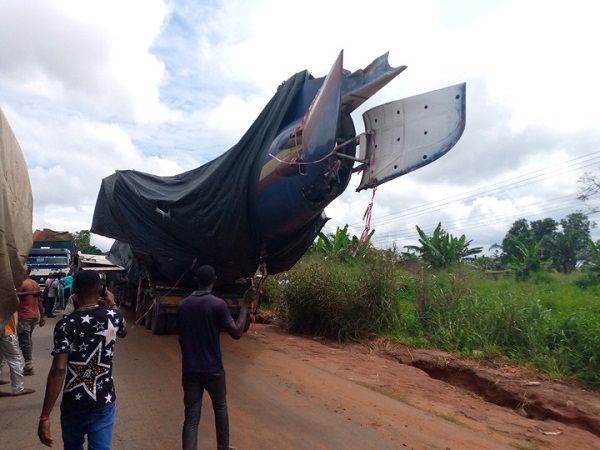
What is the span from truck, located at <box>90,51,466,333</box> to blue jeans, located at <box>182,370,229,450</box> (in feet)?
10.6

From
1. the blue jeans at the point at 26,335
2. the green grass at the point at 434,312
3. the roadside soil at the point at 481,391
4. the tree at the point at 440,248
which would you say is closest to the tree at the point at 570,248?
the tree at the point at 440,248

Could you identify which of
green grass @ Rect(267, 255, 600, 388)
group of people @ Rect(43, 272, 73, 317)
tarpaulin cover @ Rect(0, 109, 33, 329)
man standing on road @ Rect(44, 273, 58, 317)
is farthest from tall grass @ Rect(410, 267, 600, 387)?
man standing on road @ Rect(44, 273, 58, 317)

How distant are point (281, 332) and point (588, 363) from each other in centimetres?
628

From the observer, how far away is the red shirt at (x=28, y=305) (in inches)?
261

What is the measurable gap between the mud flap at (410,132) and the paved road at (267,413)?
108 inches

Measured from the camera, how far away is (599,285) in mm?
17828

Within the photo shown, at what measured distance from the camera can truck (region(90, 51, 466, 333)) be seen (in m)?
5.80

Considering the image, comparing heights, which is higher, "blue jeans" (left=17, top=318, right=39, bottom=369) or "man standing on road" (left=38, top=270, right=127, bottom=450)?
"man standing on road" (left=38, top=270, right=127, bottom=450)

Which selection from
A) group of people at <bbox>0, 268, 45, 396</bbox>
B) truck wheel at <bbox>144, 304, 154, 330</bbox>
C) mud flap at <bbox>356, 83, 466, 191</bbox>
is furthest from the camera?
truck wheel at <bbox>144, 304, 154, 330</bbox>

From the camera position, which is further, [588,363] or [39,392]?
[588,363]

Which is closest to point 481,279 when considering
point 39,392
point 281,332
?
point 281,332

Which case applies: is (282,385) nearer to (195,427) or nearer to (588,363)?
(195,427)

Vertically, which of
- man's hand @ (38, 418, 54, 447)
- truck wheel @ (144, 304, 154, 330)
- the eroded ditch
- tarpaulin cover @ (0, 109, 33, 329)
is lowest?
the eroded ditch

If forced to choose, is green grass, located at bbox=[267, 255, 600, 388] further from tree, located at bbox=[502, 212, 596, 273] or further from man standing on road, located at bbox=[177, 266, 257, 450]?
tree, located at bbox=[502, 212, 596, 273]
